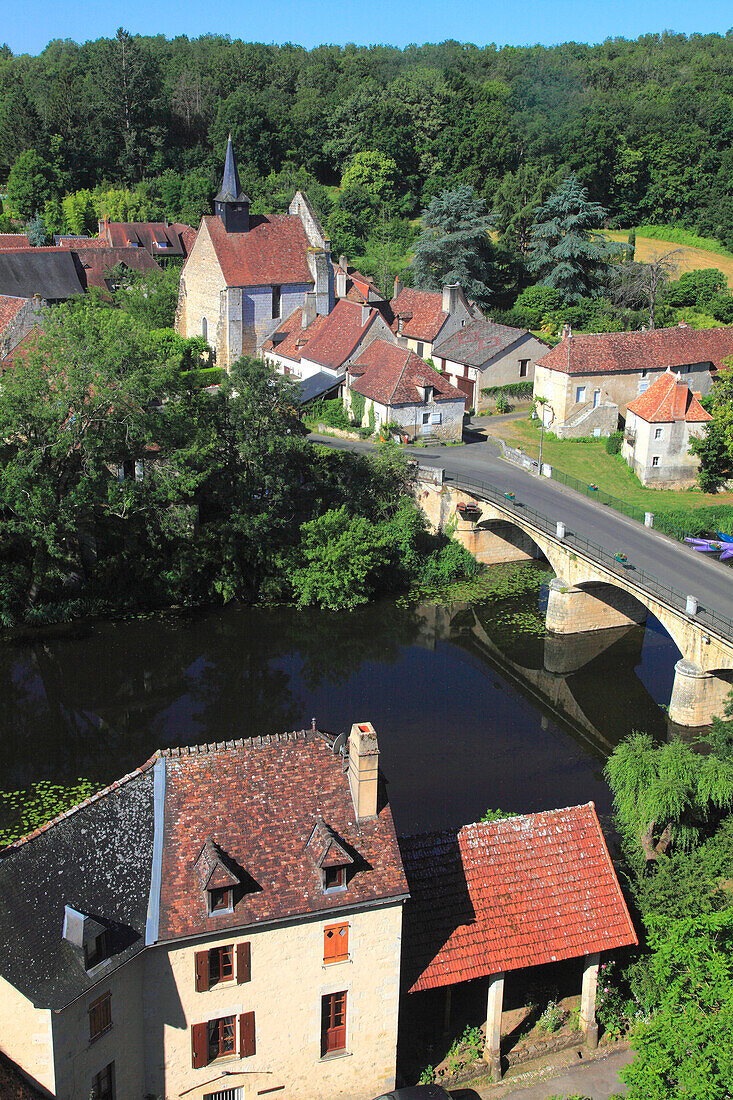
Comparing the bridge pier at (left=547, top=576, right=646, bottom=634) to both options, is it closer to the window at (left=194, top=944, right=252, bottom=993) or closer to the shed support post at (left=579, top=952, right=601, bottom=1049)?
the shed support post at (left=579, top=952, right=601, bottom=1049)

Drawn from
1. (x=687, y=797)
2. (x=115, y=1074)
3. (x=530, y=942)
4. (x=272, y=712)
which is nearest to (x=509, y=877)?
(x=530, y=942)

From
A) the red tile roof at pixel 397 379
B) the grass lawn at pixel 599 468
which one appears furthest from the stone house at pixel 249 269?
the grass lawn at pixel 599 468

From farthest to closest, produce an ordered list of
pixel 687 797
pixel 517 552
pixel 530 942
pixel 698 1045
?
pixel 517 552 < pixel 687 797 < pixel 530 942 < pixel 698 1045

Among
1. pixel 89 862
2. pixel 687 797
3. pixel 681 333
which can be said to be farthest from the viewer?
pixel 681 333

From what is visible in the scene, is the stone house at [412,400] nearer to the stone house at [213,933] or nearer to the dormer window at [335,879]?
the stone house at [213,933]

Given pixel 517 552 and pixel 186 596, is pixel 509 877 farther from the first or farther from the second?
pixel 517 552

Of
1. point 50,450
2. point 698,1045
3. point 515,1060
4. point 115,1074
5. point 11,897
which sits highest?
point 50,450

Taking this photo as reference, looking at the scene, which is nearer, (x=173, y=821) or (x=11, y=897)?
(x=11, y=897)
